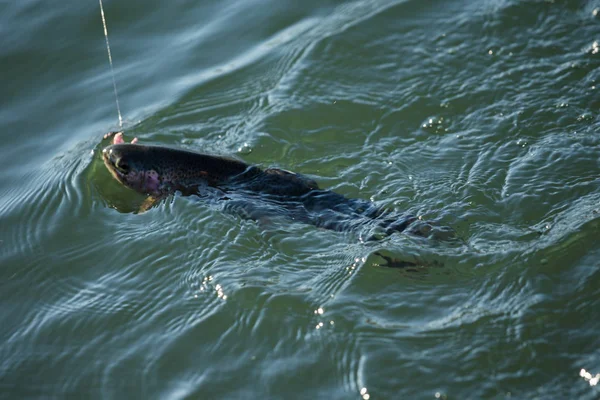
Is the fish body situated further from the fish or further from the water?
the water

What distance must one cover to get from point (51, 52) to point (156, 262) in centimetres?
488

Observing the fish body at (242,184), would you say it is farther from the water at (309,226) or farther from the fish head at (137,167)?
the water at (309,226)

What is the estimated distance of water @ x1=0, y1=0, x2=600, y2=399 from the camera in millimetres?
4898

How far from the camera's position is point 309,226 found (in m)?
6.02

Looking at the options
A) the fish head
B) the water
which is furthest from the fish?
the water

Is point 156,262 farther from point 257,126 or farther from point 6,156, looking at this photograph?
point 6,156

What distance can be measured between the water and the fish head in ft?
0.82

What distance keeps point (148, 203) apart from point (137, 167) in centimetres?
38

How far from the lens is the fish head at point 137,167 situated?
6.60 m

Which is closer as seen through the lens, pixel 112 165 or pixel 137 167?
pixel 137 167

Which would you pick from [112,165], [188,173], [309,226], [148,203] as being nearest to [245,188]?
[188,173]

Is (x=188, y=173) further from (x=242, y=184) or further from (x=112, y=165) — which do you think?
(x=112, y=165)

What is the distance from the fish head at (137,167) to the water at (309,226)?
0.25 meters

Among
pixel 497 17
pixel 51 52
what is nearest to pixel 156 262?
pixel 51 52
